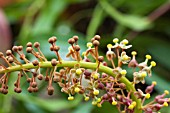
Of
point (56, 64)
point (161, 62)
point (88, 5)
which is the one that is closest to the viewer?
point (56, 64)

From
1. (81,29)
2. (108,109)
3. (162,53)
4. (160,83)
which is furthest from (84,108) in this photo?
(81,29)

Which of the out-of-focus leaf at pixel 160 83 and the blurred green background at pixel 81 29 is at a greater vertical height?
the blurred green background at pixel 81 29

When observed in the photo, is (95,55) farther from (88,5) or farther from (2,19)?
(88,5)

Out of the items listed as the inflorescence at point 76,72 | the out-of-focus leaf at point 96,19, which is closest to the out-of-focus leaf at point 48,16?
the out-of-focus leaf at point 96,19

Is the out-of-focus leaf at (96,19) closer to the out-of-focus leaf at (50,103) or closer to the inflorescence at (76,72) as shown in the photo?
the out-of-focus leaf at (50,103)

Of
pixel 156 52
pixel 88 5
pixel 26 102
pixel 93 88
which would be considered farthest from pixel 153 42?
pixel 93 88

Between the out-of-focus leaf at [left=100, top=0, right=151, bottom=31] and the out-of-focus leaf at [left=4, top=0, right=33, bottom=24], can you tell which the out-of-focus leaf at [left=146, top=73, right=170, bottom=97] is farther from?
the out-of-focus leaf at [left=4, top=0, right=33, bottom=24]

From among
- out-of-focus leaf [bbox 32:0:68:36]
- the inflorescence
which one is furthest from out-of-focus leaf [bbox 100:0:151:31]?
the inflorescence

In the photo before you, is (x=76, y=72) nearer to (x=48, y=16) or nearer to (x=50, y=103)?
(x=50, y=103)
